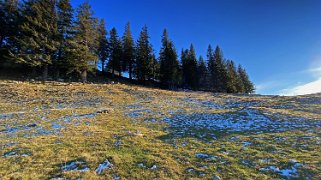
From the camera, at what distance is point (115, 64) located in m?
56.5

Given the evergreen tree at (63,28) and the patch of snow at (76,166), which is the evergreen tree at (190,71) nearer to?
the evergreen tree at (63,28)

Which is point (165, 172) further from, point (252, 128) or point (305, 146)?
point (252, 128)

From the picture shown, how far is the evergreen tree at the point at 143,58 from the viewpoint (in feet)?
176

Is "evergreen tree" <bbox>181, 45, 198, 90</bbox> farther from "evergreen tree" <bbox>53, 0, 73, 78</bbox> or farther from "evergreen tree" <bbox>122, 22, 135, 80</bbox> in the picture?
"evergreen tree" <bbox>53, 0, 73, 78</bbox>

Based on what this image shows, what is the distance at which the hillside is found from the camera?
814 cm

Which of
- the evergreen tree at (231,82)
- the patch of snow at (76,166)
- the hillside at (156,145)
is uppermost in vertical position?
the evergreen tree at (231,82)

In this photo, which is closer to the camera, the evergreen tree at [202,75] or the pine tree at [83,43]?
the pine tree at [83,43]

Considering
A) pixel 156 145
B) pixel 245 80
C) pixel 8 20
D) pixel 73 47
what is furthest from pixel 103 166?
pixel 245 80

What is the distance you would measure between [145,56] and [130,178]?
4780cm

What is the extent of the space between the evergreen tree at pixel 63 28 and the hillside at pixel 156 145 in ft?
67.0

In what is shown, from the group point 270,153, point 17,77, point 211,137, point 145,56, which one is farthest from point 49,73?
point 270,153

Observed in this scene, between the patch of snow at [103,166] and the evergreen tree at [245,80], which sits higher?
the evergreen tree at [245,80]

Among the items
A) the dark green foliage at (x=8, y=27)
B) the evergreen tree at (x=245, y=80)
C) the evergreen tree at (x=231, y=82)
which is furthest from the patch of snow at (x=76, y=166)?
the evergreen tree at (x=245, y=80)

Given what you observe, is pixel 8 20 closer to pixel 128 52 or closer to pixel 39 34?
pixel 39 34
